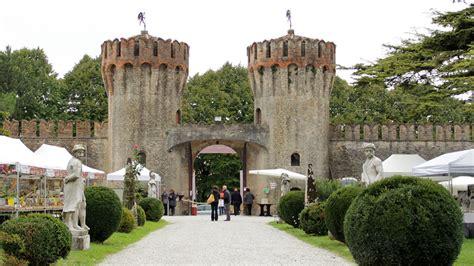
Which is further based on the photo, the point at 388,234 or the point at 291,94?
the point at 291,94

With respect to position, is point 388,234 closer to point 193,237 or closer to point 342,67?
point 193,237

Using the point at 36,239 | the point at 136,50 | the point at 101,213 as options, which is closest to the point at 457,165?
the point at 101,213

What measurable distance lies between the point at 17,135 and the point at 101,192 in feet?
79.3

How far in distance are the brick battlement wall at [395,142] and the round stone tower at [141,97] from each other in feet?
29.7

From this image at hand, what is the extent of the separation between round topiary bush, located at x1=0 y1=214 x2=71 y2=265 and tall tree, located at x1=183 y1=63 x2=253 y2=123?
40.9m

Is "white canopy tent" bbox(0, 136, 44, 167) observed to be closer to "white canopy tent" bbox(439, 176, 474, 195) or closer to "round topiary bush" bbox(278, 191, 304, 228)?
"round topiary bush" bbox(278, 191, 304, 228)

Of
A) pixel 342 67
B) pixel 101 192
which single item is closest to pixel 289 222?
pixel 342 67

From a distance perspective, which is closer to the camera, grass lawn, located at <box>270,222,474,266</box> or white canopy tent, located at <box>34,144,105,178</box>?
grass lawn, located at <box>270,222,474,266</box>

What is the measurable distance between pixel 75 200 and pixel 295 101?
2513cm

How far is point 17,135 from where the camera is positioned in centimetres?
3847

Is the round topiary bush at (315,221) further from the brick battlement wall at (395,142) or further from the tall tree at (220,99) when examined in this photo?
the tall tree at (220,99)

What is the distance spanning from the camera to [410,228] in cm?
943

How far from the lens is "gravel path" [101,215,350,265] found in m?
12.7

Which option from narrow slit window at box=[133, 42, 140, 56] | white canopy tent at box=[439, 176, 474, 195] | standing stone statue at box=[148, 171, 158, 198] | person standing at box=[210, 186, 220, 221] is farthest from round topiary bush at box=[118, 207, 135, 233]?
narrow slit window at box=[133, 42, 140, 56]
